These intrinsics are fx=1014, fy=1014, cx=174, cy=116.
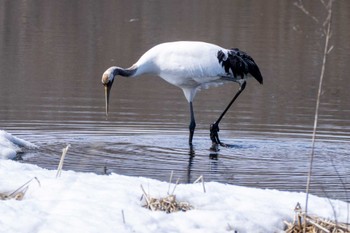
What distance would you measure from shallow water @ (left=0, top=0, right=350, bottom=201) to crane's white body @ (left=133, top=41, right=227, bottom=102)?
28.1 inches

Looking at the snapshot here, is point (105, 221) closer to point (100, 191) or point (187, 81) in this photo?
point (100, 191)

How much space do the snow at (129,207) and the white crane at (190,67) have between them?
4.91 meters

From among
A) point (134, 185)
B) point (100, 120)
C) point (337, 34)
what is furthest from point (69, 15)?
point (134, 185)

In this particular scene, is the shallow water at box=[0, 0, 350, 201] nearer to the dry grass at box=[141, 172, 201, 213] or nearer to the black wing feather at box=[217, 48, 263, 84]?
the black wing feather at box=[217, 48, 263, 84]

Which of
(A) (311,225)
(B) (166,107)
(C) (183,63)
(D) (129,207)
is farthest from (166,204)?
(B) (166,107)

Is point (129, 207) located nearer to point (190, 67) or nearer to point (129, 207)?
point (129, 207)

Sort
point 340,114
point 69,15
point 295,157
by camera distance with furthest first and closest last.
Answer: point 69,15 < point 340,114 < point 295,157

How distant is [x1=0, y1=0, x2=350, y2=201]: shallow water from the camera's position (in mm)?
10201

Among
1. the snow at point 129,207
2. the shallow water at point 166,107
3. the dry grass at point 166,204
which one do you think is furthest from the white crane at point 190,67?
the dry grass at point 166,204

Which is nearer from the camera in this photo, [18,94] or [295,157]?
[295,157]

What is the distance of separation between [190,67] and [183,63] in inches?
4.0

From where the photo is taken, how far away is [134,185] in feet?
22.0

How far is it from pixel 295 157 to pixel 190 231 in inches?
197

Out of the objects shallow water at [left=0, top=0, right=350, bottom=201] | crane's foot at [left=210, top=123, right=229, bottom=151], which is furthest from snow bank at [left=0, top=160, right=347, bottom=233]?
crane's foot at [left=210, top=123, right=229, bottom=151]
